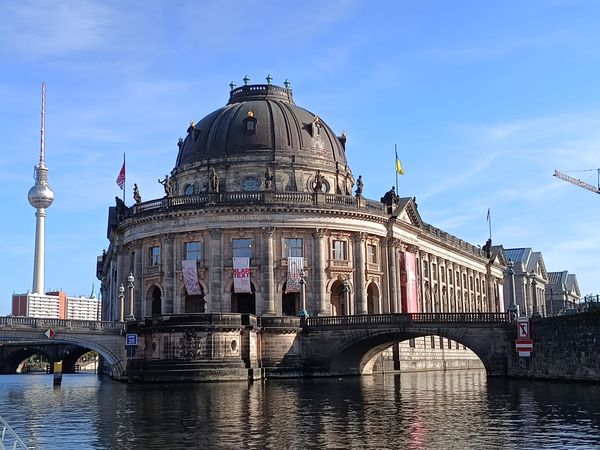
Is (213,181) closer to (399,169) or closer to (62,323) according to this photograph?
(62,323)

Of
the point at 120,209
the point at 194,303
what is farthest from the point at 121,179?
the point at 194,303

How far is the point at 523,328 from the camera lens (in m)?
63.9

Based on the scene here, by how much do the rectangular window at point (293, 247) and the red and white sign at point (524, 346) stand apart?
85.7 feet

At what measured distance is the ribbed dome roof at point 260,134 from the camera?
93.1m

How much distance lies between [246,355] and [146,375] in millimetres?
8112

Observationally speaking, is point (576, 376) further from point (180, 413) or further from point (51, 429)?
point (51, 429)

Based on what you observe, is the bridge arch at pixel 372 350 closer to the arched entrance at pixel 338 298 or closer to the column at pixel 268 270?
the arched entrance at pixel 338 298

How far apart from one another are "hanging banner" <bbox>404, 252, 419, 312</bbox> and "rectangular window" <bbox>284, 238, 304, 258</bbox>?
16.2 m

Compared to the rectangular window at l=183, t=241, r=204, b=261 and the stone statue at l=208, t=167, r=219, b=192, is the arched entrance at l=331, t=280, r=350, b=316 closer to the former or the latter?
the rectangular window at l=183, t=241, r=204, b=261

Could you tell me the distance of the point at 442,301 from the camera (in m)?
116

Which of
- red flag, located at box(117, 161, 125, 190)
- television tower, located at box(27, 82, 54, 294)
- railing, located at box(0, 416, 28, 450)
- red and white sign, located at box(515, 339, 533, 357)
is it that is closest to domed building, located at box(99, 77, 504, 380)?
red flag, located at box(117, 161, 125, 190)

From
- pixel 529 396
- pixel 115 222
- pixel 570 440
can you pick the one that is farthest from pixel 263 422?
pixel 115 222

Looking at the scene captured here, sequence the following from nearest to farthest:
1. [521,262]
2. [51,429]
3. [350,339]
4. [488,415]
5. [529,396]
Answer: [51,429] → [488,415] → [529,396] → [350,339] → [521,262]

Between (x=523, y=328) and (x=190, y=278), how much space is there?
1322 inches
